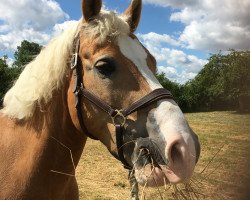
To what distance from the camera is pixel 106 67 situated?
284cm

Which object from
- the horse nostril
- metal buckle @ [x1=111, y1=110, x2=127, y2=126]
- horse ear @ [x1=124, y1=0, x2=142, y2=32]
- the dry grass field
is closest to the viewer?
the dry grass field

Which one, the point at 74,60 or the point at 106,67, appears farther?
the point at 74,60

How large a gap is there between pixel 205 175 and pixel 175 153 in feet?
1.79

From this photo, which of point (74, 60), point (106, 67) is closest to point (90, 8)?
point (74, 60)

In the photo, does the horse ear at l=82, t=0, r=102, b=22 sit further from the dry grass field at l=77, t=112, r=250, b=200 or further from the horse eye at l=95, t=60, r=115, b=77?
the dry grass field at l=77, t=112, r=250, b=200

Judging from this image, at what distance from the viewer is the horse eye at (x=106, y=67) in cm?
282

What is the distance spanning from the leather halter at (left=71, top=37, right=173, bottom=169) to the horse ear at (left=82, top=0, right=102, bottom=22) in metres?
0.25

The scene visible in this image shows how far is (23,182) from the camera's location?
9.88ft

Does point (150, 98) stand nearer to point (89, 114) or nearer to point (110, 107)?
point (110, 107)

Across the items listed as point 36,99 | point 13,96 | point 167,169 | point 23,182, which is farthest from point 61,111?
point 167,169

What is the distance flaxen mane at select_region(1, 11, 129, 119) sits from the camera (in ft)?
10.3

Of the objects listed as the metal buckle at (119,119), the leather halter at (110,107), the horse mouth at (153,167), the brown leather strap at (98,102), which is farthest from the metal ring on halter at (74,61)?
the horse mouth at (153,167)

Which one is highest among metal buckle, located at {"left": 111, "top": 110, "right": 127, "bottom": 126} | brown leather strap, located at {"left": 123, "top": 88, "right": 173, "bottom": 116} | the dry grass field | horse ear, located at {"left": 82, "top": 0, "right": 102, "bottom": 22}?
horse ear, located at {"left": 82, "top": 0, "right": 102, "bottom": 22}

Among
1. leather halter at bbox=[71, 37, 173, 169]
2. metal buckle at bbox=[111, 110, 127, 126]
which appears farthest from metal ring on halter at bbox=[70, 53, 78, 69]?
metal buckle at bbox=[111, 110, 127, 126]
